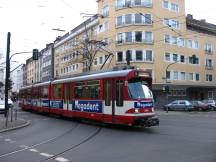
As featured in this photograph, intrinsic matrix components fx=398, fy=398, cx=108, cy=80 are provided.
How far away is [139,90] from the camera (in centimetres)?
1933

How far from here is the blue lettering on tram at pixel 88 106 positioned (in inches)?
842

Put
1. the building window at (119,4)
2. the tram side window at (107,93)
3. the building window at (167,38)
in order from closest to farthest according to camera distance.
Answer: the tram side window at (107,93) → the building window at (119,4) → the building window at (167,38)

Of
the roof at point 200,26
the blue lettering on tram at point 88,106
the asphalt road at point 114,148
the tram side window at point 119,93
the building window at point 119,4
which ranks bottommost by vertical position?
the asphalt road at point 114,148

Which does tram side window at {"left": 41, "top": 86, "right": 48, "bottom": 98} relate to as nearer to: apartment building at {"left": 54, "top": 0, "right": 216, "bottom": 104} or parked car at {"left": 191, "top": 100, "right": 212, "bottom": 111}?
parked car at {"left": 191, "top": 100, "right": 212, "bottom": 111}

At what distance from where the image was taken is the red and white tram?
18891 millimetres

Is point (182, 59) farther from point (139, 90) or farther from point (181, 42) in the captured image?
point (139, 90)

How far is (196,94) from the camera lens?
7100 cm

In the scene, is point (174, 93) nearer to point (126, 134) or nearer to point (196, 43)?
point (196, 43)

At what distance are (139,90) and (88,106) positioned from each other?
4427 millimetres

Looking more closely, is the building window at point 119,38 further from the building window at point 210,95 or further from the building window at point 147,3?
the building window at point 210,95

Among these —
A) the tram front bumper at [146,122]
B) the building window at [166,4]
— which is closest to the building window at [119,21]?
the building window at [166,4]

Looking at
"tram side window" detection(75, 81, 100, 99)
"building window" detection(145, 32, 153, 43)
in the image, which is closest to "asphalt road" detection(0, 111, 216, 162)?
"tram side window" detection(75, 81, 100, 99)

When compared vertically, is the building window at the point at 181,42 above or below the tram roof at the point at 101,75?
above

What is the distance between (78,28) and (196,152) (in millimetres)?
67187
